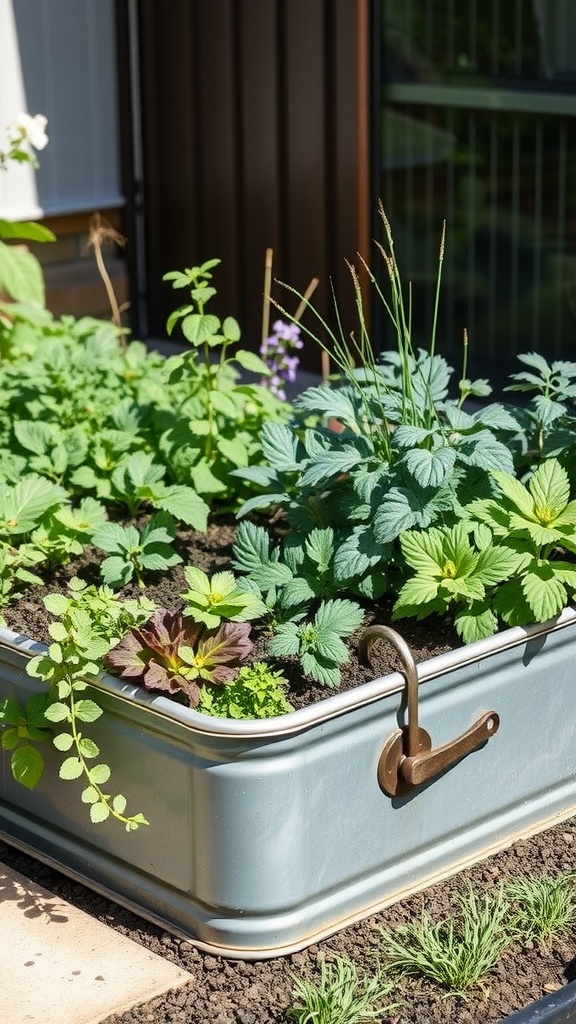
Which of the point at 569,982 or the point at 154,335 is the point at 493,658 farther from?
the point at 154,335

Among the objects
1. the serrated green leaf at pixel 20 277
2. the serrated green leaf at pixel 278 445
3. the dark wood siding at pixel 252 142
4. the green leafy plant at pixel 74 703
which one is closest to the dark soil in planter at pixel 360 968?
the green leafy plant at pixel 74 703

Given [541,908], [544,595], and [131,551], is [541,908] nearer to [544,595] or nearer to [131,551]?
[544,595]

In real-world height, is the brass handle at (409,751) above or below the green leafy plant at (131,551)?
below

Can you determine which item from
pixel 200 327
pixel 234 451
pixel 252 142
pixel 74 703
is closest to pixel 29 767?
pixel 74 703

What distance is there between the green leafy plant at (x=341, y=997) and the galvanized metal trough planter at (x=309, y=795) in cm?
14

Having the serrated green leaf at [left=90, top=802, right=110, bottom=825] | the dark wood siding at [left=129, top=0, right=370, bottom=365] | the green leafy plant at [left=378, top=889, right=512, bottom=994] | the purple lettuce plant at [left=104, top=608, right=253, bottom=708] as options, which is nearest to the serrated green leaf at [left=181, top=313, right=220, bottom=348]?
the purple lettuce plant at [left=104, top=608, right=253, bottom=708]

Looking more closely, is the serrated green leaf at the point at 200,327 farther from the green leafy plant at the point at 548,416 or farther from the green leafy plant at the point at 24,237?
the green leafy plant at the point at 24,237

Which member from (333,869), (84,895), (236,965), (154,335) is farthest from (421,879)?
(154,335)

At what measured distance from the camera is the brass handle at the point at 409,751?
2582mm

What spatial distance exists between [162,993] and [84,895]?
383 millimetres

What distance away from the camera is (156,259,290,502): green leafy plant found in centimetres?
336

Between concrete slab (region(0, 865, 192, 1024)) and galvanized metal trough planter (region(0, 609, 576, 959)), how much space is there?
10 cm

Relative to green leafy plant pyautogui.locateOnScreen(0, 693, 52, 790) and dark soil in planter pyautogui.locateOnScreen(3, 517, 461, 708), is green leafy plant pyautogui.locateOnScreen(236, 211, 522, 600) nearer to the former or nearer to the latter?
dark soil in planter pyautogui.locateOnScreen(3, 517, 461, 708)

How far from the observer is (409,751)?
8.62 feet
